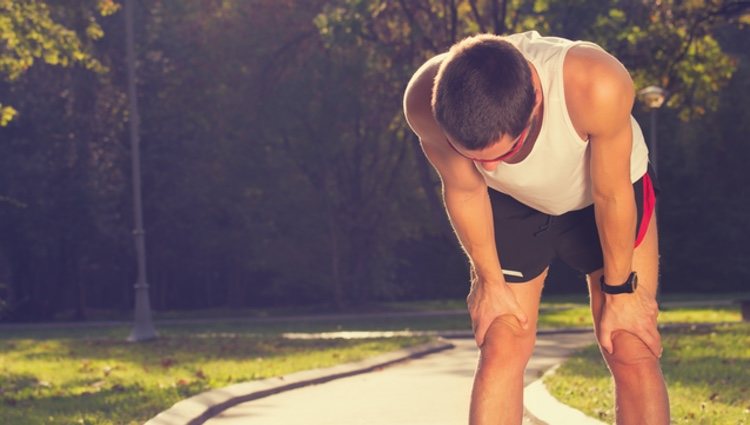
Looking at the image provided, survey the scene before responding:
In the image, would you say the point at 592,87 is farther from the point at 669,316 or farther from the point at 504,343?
the point at 669,316

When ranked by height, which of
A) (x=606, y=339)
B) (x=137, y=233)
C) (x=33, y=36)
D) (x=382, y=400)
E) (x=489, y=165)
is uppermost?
(x=33, y=36)

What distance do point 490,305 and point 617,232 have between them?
584 mm

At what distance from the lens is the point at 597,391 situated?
9695 millimetres

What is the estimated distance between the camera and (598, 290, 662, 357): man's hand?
4711mm

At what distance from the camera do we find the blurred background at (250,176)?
33.7m

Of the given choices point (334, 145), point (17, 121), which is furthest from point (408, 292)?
point (17, 121)

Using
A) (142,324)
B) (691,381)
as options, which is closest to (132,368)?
(142,324)

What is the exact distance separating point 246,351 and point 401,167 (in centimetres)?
2049

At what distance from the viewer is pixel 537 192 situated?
4.55 m

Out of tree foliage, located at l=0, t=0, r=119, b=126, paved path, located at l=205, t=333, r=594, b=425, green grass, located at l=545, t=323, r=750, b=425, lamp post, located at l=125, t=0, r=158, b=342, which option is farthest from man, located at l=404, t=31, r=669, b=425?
lamp post, located at l=125, t=0, r=158, b=342

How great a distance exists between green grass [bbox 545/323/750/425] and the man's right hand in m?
3.12

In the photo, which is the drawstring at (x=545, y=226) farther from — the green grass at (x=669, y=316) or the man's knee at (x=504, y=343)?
the green grass at (x=669, y=316)

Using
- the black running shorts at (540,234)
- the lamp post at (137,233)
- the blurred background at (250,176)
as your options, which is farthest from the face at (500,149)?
the blurred background at (250,176)

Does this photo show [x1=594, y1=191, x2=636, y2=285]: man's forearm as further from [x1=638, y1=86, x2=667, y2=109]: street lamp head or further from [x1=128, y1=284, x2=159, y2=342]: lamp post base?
[x1=638, y1=86, x2=667, y2=109]: street lamp head
